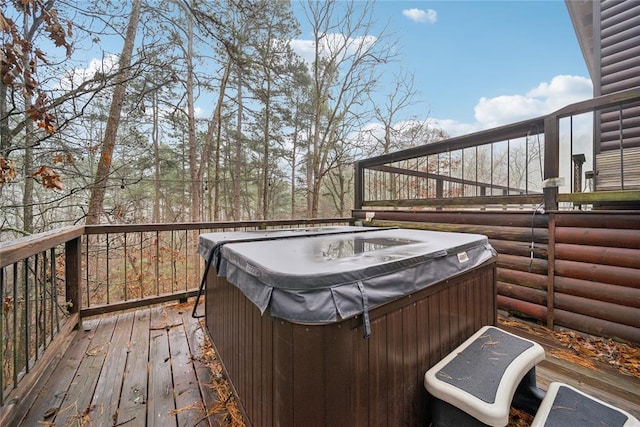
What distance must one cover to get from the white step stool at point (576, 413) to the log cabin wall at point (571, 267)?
140 cm

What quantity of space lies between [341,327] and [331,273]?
224mm

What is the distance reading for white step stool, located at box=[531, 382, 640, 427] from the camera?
1.28 m

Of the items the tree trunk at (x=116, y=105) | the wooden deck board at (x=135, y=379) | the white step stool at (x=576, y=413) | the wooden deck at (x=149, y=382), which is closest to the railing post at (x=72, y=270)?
the wooden deck at (x=149, y=382)

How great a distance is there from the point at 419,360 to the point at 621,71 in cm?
551

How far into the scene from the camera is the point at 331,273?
111 cm

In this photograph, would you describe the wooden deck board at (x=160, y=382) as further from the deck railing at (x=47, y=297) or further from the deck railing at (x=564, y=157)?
the deck railing at (x=564, y=157)

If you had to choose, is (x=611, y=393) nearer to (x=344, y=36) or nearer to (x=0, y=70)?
(x=0, y=70)

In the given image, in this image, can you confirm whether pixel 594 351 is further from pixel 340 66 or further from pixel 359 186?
pixel 340 66

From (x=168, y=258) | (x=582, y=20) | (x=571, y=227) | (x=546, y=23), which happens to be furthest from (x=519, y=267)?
(x=168, y=258)

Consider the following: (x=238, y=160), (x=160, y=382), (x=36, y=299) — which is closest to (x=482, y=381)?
(x=160, y=382)

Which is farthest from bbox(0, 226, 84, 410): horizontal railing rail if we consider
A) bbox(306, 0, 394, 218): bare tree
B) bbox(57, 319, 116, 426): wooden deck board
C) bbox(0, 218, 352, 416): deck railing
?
bbox(306, 0, 394, 218): bare tree

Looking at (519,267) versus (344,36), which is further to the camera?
(344,36)

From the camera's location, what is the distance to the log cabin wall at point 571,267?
230 cm

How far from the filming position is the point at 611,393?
1.81m
